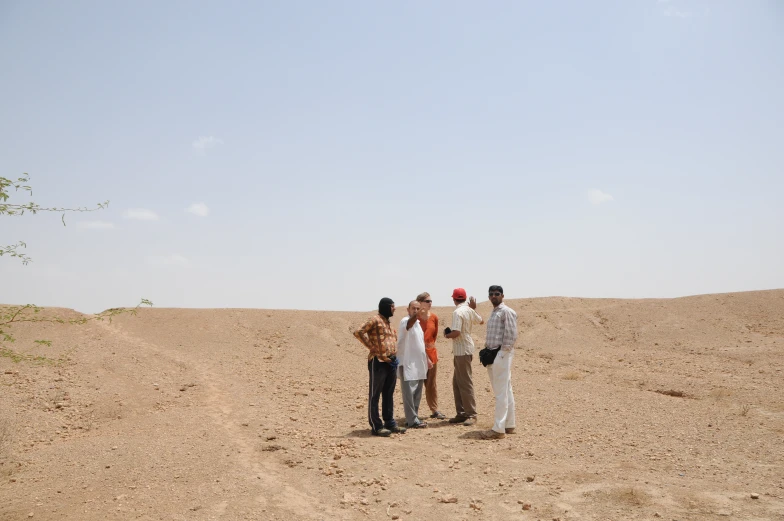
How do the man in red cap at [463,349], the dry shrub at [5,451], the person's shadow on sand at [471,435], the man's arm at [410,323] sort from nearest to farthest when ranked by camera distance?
the dry shrub at [5,451] < the person's shadow on sand at [471,435] < the man's arm at [410,323] < the man in red cap at [463,349]

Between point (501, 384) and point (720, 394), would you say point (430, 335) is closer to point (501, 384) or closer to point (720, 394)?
point (501, 384)

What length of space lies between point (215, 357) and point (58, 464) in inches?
316

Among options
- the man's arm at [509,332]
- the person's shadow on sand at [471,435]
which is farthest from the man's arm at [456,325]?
the person's shadow on sand at [471,435]

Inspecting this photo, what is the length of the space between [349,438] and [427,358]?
1604 millimetres

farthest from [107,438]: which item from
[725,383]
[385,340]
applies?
[725,383]

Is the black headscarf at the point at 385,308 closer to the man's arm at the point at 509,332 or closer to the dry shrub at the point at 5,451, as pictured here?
the man's arm at the point at 509,332

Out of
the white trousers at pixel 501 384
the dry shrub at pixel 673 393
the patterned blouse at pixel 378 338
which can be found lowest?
the dry shrub at pixel 673 393

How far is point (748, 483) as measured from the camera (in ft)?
18.0

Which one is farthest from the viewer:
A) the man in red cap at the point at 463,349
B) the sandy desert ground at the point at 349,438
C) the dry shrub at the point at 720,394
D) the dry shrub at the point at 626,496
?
the dry shrub at the point at 720,394

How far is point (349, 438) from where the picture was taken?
765cm

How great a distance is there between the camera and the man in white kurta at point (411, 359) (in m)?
8.12

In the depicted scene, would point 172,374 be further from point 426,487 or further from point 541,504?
point 541,504

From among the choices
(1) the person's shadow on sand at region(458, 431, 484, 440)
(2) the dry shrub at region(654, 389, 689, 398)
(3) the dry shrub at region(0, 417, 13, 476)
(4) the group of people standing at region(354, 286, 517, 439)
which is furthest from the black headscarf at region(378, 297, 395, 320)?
(2) the dry shrub at region(654, 389, 689, 398)

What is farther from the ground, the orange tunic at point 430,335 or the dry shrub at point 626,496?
the orange tunic at point 430,335
